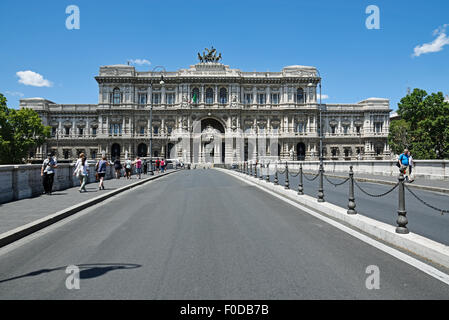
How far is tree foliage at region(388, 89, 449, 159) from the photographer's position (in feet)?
172

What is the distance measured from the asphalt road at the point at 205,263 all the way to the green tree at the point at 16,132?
55.2 meters

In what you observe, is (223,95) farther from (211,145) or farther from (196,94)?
(211,145)

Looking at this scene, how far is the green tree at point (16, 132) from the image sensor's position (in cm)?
5328

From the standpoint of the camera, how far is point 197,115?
72000 mm

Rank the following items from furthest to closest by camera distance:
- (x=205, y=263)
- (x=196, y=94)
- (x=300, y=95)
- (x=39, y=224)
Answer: (x=300, y=95) < (x=196, y=94) < (x=39, y=224) < (x=205, y=263)

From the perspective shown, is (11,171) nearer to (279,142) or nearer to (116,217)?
(116,217)

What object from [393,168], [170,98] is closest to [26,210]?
[393,168]

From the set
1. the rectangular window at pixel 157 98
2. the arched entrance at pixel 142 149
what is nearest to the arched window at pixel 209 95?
the rectangular window at pixel 157 98

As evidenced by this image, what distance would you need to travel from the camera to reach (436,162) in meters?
19.8

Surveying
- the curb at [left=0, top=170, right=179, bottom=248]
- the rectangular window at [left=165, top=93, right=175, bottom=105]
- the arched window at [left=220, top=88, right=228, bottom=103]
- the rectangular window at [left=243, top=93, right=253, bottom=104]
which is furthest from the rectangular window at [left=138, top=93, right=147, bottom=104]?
the curb at [left=0, top=170, right=179, bottom=248]

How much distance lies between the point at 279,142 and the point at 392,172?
4840 cm

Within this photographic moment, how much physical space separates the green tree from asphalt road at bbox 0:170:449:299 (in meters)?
55.2

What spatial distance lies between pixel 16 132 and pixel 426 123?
225 ft
